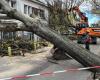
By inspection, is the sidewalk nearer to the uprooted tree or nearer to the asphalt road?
the asphalt road

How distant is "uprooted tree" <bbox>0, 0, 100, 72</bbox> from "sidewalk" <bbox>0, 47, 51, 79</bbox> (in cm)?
186

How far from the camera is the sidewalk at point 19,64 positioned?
53.7 feet

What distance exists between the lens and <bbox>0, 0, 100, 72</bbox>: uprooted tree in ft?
53.4

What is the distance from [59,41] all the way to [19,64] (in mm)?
A: 3249

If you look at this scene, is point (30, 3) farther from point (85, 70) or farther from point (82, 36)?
point (85, 70)

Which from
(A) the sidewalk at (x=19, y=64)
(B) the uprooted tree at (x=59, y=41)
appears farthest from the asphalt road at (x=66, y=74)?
(A) the sidewalk at (x=19, y=64)

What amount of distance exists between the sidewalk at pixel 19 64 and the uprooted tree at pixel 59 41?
73.1 inches

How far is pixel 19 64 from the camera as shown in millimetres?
19031

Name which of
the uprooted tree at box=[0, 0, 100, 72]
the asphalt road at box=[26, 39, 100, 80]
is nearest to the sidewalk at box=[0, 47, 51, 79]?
the asphalt road at box=[26, 39, 100, 80]

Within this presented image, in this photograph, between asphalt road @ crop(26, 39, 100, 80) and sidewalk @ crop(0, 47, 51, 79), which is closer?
asphalt road @ crop(26, 39, 100, 80)

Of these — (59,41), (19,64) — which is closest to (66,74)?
(59,41)

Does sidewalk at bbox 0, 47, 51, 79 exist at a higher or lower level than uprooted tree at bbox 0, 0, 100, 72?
lower

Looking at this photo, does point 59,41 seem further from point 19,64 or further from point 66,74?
point 19,64

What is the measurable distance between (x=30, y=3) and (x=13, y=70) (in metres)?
27.9
